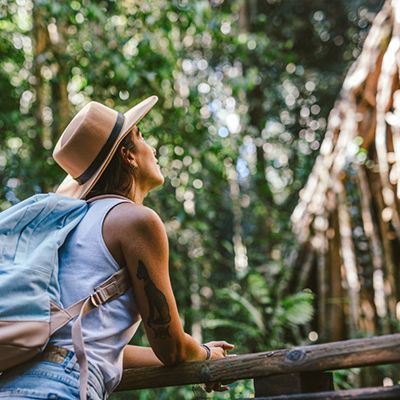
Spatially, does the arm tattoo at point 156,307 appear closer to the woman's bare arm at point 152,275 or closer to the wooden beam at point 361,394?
the woman's bare arm at point 152,275

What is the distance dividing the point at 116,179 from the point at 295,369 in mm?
724

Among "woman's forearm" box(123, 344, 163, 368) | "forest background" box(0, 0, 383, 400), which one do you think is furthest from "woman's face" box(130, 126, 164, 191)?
"forest background" box(0, 0, 383, 400)

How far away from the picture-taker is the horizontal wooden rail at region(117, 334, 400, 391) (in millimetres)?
1371

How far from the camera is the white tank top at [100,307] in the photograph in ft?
5.10

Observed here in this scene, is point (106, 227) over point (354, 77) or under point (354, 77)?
under

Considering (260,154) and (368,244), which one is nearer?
(368,244)

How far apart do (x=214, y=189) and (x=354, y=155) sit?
140 cm

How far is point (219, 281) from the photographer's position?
8070mm

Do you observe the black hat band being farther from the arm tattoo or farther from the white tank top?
the arm tattoo

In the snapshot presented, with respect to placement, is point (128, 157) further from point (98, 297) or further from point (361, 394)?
point (361, 394)

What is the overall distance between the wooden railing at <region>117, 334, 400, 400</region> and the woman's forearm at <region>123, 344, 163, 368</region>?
51 mm

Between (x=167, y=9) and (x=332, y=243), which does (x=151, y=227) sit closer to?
(x=167, y=9)

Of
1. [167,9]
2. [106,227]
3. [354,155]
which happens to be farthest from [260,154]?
[106,227]

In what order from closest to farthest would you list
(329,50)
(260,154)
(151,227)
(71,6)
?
(151,227) → (71,6) → (260,154) → (329,50)
